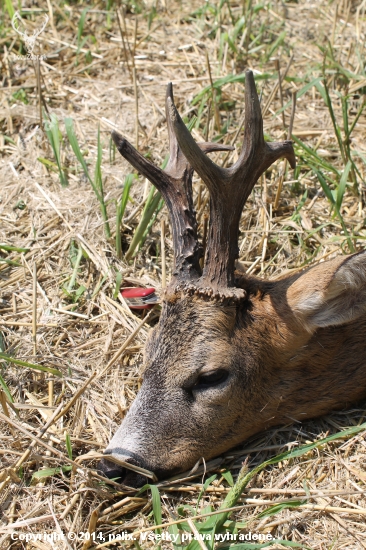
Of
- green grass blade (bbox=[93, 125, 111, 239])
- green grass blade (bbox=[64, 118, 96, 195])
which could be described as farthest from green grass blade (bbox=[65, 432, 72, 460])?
green grass blade (bbox=[64, 118, 96, 195])

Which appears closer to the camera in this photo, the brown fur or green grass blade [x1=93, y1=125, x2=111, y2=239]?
the brown fur

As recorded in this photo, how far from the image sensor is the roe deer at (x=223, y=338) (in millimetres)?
3559

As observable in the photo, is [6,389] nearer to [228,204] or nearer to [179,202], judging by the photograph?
[179,202]

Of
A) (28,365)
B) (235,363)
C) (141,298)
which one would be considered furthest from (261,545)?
(141,298)

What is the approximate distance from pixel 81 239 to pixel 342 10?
3918 millimetres

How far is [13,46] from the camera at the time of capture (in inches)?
265

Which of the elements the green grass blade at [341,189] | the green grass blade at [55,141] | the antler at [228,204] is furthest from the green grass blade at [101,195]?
the green grass blade at [341,189]

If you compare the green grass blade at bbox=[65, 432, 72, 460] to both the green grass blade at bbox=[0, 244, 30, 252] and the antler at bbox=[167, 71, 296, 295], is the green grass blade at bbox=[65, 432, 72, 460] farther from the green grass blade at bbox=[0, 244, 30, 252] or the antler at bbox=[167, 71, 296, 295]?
the green grass blade at bbox=[0, 244, 30, 252]

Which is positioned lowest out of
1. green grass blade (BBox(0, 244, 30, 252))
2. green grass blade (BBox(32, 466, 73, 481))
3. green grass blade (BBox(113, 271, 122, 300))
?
green grass blade (BBox(32, 466, 73, 481))

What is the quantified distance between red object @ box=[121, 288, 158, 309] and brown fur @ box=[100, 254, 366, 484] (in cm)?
84

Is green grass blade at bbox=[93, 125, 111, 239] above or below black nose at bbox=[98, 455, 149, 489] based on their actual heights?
above

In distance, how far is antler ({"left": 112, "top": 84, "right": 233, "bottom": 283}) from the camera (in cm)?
370

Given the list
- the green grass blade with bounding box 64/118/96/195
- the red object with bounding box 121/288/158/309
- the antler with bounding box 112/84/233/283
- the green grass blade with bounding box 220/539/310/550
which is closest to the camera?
the green grass blade with bounding box 220/539/310/550

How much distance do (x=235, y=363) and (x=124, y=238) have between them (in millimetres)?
1927
